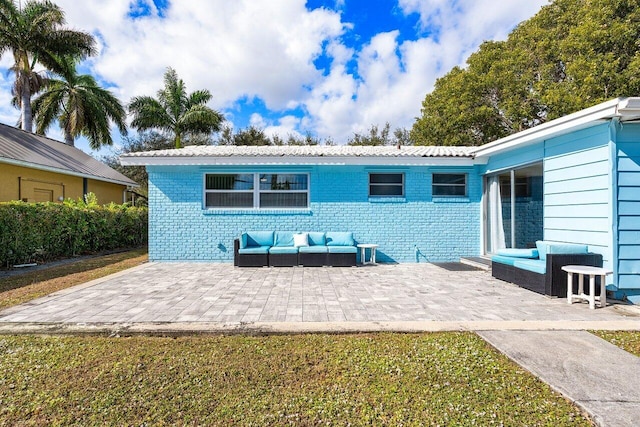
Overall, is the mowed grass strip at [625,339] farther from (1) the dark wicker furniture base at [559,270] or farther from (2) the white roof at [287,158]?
(2) the white roof at [287,158]

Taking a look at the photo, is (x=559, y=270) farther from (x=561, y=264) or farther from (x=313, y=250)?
(x=313, y=250)

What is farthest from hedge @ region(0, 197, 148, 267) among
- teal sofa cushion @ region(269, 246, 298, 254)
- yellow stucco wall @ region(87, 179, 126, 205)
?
teal sofa cushion @ region(269, 246, 298, 254)

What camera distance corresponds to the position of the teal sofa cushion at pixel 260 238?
9062 mm

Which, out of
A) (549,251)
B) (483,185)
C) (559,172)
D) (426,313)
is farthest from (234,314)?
(483,185)

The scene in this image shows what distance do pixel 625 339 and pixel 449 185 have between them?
6.46 m

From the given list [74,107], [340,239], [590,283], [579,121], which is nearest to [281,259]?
[340,239]

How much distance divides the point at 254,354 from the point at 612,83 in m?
19.0

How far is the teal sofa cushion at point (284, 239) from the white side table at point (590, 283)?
21.2 ft

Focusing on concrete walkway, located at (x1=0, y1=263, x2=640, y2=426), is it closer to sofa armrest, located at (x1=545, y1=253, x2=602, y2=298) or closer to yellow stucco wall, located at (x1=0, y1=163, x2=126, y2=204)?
sofa armrest, located at (x1=545, y1=253, x2=602, y2=298)

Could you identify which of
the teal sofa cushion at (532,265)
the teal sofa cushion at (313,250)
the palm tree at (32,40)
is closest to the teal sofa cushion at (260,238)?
the teal sofa cushion at (313,250)

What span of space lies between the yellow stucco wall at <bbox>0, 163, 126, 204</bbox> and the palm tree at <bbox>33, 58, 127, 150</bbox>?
17.2 ft

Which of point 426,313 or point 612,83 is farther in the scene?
point 612,83

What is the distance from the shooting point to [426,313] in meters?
4.66

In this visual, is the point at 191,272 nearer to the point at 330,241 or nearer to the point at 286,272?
the point at 286,272
